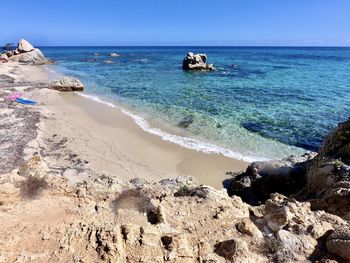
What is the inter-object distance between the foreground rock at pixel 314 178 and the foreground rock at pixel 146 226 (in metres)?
1.53

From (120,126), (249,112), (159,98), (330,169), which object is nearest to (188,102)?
(159,98)

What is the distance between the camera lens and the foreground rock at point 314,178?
6.89m

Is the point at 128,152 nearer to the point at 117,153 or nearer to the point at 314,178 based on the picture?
the point at 117,153

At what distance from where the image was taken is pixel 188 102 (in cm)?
2502

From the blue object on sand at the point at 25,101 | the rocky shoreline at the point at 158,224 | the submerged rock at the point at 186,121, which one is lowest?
the submerged rock at the point at 186,121

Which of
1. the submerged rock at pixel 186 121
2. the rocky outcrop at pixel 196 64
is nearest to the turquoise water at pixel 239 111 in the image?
the submerged rock at pixel 186 121

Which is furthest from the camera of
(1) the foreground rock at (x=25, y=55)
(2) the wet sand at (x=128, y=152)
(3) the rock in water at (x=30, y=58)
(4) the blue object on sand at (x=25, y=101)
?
(1) the foreground rock at (x=25, y=55)

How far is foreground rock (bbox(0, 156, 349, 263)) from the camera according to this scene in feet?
14.1

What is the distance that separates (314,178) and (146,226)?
5.84m

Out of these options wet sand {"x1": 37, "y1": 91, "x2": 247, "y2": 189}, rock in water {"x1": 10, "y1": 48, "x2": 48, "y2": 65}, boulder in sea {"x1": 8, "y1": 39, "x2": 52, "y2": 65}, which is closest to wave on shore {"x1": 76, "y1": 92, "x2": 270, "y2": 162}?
wet sand {"x1": 37, "y1": 91, "x2": 247, "y2": 189}

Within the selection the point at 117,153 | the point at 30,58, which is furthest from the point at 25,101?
the point at 30,58

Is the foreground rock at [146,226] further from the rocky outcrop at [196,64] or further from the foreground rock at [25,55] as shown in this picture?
the foreground rock at [25,55]

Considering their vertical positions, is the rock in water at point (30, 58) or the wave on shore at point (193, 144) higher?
the rock in water at point (30, 58)

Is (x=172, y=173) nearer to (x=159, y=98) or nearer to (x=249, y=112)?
(x=249, y=112)
